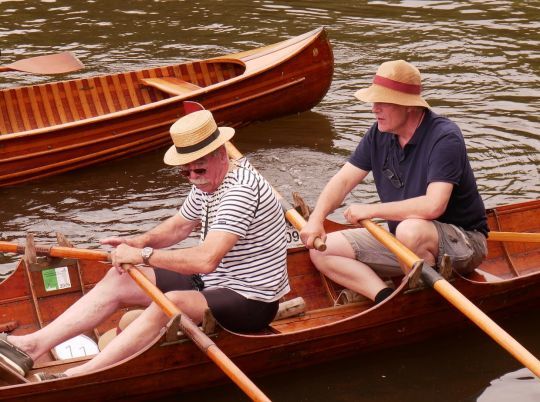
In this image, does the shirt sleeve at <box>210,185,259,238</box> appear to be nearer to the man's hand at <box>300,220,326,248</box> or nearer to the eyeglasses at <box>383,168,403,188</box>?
the man's hand at <box>300,220,326,248</box>

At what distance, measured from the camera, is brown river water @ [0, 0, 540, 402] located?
7656 mm

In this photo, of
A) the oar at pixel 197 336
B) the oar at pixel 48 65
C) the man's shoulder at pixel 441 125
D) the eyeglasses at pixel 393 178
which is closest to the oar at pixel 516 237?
the eyeglasses at pixel 393 178

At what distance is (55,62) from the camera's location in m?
11.5

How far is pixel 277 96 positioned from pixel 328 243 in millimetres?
4659

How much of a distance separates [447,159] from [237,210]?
1.55m

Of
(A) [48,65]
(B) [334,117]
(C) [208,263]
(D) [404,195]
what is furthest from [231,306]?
(B) [334,117]

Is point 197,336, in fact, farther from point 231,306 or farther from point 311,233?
point 311,233

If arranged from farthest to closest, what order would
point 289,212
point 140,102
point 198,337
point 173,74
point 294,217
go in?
point 173,74 → point 140,102 → point 289,212 → point 294,217 → point 198,337

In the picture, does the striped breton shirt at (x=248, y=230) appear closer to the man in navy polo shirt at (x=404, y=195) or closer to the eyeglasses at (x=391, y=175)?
the man in navy polo shirt at (x=404, y=195)

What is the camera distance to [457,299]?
6.75m

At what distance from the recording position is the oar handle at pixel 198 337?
623 centimetres

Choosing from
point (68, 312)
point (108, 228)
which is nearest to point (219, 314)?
point (68, 312)

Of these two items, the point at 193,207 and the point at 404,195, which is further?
the point at 404,195

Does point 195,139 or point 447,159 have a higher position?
point 195,139
